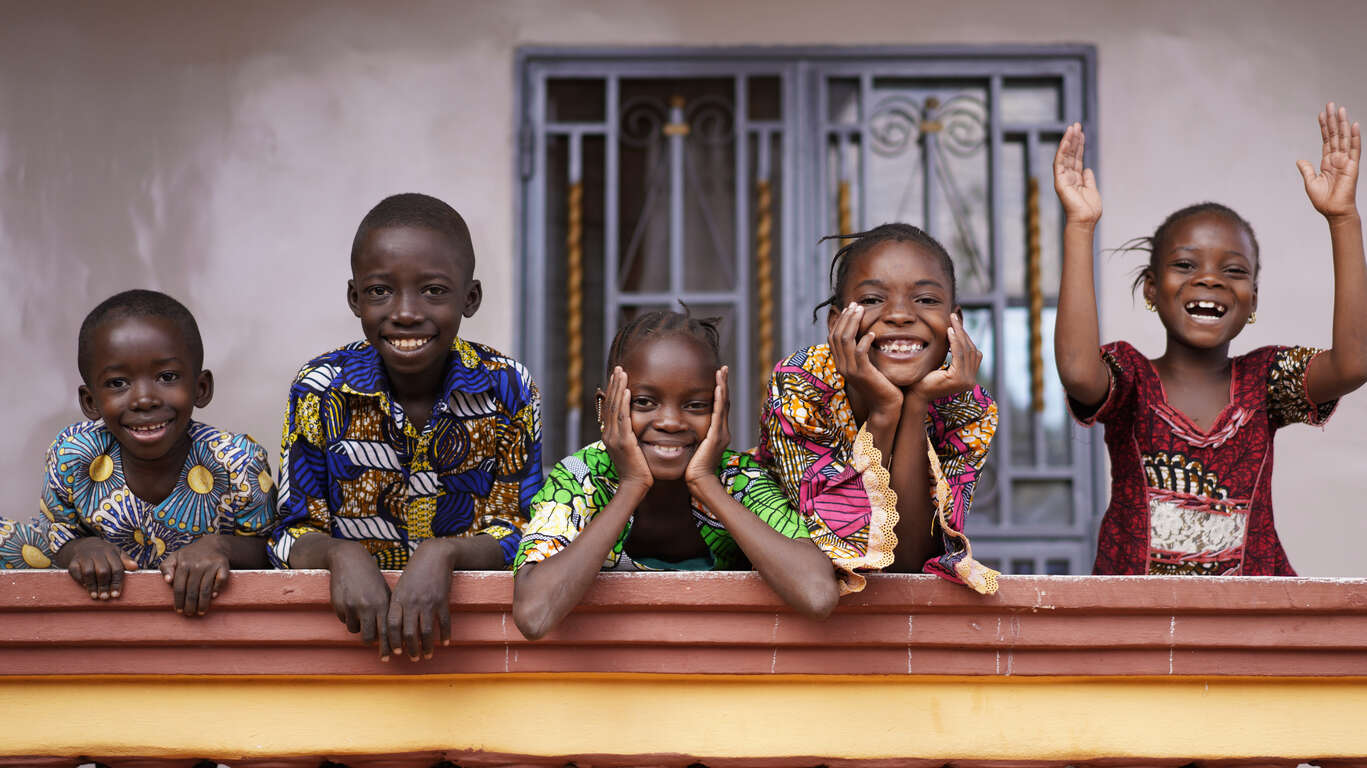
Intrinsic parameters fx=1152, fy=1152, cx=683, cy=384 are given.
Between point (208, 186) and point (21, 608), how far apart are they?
255cm

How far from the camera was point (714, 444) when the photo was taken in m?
2.03

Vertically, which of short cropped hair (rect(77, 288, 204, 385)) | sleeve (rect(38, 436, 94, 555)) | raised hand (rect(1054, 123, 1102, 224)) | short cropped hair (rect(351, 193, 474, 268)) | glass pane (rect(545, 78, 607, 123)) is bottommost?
sleeve (rect(38, 436, 94, 555))

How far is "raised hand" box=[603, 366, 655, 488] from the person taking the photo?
198 centimetres

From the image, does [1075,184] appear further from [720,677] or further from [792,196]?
[792,196]

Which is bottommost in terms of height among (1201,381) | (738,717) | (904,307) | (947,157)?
(738,717)

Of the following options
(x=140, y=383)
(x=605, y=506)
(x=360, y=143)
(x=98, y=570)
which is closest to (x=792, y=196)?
(x=360, y=143)

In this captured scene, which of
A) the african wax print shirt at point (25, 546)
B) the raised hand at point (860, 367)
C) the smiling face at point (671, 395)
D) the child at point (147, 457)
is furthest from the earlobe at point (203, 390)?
the raised hand at point (860, 367)

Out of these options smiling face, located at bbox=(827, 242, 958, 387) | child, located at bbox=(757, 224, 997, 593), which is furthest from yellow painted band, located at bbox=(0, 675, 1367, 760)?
smiling face, located at bbox=(827, 242, 958, 387)

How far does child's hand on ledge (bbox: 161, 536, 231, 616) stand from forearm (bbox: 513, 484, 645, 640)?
473 millimetres

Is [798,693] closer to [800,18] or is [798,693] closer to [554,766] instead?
[554,766]

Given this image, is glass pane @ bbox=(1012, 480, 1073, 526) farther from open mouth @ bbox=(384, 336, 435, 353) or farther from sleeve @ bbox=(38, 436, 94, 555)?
sleeve @ bbox=(38, 436, 94, 555)

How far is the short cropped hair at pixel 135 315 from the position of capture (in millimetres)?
2410

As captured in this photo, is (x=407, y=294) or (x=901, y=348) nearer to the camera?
(x=901, y=348)

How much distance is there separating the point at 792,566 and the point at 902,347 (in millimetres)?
529
